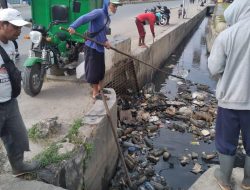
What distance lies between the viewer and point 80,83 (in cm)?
755

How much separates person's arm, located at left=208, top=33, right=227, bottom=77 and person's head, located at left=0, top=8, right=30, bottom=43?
1.90 meters

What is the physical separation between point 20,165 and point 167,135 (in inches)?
204

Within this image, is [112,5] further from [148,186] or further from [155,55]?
[155,55]

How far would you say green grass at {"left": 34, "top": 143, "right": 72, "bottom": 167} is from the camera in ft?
13.6

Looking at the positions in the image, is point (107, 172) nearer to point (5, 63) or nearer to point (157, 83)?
point (5, 63)

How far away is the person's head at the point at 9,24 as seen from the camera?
315cm

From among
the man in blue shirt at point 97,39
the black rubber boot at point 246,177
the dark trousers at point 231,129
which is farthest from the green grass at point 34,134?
the black rubber boot at point 246,177

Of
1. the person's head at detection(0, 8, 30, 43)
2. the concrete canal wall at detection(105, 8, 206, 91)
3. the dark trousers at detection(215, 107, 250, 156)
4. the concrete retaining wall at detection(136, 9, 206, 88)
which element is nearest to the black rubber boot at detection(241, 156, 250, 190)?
the dark trousers at detection(215, 107, 250, 156)

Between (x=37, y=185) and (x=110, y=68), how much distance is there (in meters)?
5.49

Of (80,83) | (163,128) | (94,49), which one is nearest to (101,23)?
(94,49)

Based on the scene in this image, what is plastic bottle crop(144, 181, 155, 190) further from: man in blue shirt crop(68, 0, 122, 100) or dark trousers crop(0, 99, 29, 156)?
dark trousers crop(0, 99, 29, 156)

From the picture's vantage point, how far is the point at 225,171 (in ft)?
12.4

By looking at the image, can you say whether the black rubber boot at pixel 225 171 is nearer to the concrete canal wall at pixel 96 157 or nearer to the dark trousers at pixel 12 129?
the concrete canal wall at pixel 96 157

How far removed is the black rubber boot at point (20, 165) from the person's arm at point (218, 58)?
229 cm
